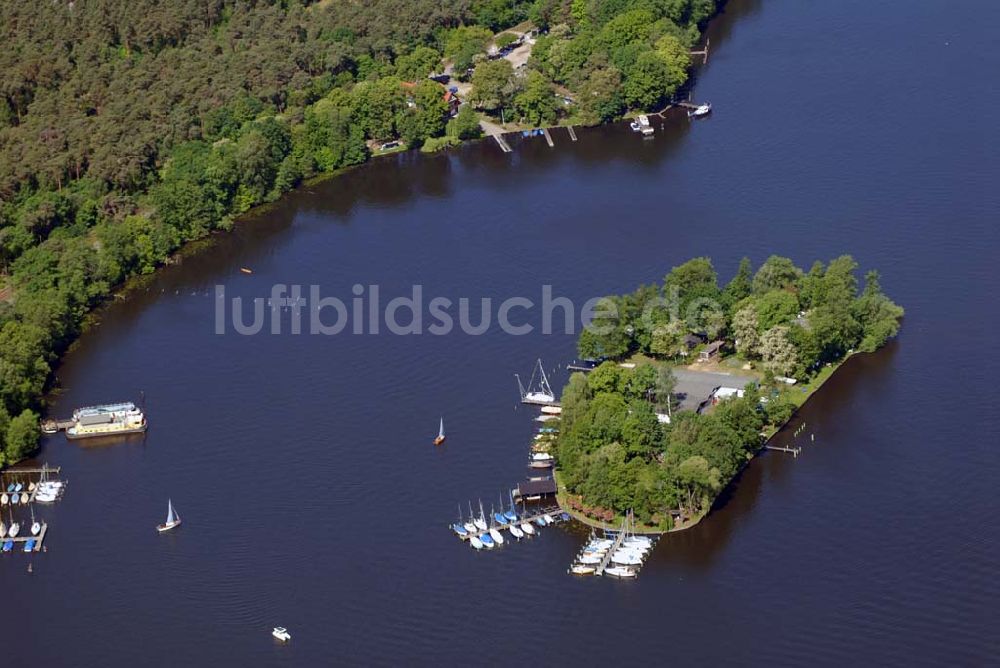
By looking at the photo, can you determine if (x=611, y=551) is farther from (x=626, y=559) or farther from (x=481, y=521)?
(x=481, y=521)

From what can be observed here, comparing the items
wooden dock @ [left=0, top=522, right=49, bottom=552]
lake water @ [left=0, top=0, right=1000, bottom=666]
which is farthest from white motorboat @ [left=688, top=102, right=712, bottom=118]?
wooden dock @ [left=0, top=522, right=49, bottom=552]

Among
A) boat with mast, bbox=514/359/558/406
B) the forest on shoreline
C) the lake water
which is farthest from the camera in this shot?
the forest on shoreline

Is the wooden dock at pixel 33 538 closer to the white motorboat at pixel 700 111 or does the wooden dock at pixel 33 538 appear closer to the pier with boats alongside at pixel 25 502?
the pier with boats alongside at pixel 25 502

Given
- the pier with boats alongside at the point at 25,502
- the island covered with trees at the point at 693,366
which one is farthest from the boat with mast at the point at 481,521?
the pier with boats alongside at the point at 25,502

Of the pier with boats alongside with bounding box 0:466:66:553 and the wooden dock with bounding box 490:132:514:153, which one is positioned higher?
the wooden dock with bounding box 490:132:514:153

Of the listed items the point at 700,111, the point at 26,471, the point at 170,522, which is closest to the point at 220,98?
the point at 700,111

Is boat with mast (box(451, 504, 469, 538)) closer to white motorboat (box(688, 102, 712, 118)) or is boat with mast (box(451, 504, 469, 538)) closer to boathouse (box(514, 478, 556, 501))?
boathouse (box(514, 478, 556, 501))

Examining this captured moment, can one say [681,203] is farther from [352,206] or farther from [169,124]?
[169,124]
